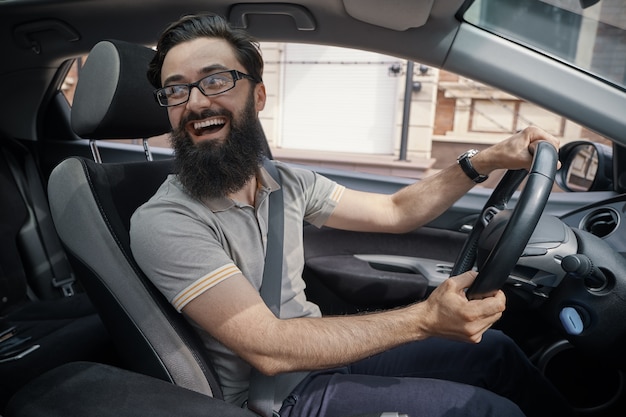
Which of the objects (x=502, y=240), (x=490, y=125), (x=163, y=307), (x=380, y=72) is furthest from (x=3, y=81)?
(x=490, y=125)

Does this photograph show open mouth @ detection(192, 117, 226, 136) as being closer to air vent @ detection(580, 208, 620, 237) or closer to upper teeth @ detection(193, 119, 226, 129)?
upper teeth @ detection(193, 119, 226, 129)

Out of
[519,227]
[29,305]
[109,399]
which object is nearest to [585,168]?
[519,227]

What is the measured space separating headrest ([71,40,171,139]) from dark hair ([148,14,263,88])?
0.14 ft

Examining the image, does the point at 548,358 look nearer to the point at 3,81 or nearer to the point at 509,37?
the point at 509,37

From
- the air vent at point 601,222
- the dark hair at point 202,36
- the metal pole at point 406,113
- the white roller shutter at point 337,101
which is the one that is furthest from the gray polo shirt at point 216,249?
the white roller shutter at point 337,101

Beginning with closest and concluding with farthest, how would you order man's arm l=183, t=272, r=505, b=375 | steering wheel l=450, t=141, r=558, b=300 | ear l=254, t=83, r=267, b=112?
steering wheel l=450, t=141, r=558, b=300 < man's arm l=183, t=272, r=505, b=375 < ear l=254, t=83, r=267, b=112

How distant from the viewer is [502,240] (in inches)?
37.4

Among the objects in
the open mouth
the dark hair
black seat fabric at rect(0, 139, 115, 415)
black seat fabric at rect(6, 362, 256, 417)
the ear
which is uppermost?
the dark hair

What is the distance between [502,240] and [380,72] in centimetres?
717

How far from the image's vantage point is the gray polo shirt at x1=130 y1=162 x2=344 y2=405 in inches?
44.6

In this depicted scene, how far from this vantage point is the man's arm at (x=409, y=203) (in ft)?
5.07

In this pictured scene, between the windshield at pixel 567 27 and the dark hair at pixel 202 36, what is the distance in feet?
2.02

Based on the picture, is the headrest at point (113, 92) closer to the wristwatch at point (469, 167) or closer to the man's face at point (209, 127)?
the man's face at point (209, 127)

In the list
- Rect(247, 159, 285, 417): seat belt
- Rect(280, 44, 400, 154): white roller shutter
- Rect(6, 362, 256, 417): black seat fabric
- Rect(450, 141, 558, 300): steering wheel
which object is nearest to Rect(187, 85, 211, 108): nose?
Rect(247, 159, 285, 417): seat belt
